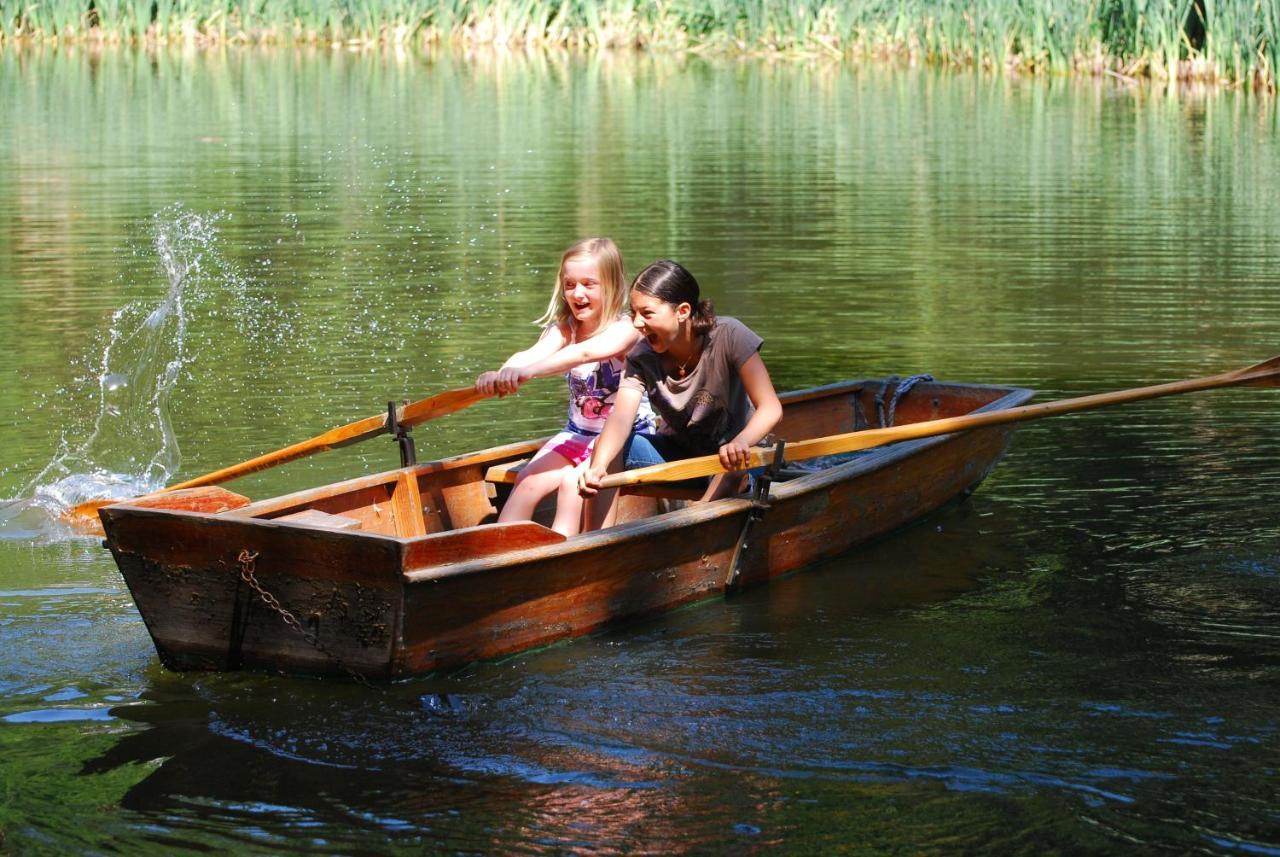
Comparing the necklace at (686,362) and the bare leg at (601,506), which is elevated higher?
the necklace at (686,362)

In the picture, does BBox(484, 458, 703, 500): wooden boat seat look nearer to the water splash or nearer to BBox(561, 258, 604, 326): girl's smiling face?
BBox(561, 258, 604, 326): girl's smiling face

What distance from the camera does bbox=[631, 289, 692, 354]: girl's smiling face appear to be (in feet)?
19.1

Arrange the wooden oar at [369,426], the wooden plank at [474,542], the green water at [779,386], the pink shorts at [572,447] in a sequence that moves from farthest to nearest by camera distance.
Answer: the wooden oar at [369,426] → the pink shorts at [572,447] → the wooden plank at [474,542] → the green water at [779,386]

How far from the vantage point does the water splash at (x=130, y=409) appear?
7.13 m

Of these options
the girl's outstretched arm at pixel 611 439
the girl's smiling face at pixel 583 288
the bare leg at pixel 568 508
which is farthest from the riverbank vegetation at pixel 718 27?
the bare leg at pixel 568 508

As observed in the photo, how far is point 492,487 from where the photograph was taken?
6.58 meters

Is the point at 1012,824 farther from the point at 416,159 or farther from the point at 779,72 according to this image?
the point at 779,72

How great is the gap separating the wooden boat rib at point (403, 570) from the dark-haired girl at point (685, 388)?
20cm

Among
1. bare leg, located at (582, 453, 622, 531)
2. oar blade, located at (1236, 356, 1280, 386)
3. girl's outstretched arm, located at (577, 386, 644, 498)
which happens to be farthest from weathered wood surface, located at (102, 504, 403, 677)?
oar blade, located at (1236, 356, 1280, 386)

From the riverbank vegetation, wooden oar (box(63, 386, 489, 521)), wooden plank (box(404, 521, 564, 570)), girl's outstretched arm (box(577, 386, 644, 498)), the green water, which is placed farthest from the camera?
the riverbank vegetation

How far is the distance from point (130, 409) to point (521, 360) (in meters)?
3.30

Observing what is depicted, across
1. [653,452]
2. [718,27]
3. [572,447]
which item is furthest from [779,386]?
[718,27]

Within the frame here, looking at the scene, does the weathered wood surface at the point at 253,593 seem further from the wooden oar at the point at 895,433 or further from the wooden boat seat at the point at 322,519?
the wooden oar at the point at 895,433

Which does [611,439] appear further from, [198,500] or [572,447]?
[198,500]
